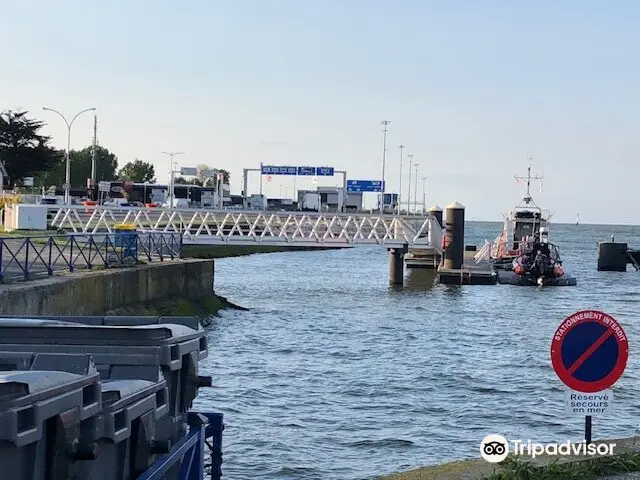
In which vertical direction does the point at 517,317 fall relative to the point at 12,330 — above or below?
below

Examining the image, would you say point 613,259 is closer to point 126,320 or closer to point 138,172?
point 126,320

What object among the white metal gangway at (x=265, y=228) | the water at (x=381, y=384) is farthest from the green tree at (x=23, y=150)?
the water at (x=381, y=384)

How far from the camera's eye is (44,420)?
5.12 m

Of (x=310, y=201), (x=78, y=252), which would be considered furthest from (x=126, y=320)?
(x=310, y=201)

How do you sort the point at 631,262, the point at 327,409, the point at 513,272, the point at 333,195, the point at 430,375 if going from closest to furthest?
1. the point at 327,409
2. the point at 430,375
3. the point at 513,272
4. the point at 631,262
5. the point at 333,195

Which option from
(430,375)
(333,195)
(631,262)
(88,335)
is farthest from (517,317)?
(333,195)

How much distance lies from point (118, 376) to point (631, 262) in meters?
78.9

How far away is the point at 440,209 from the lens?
7369 cm

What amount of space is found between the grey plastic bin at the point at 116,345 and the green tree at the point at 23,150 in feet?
298

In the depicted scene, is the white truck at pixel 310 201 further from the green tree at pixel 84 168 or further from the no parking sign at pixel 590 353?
the no parking sign at pixel 590 353

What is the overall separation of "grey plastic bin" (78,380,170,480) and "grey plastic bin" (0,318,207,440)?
223 mm

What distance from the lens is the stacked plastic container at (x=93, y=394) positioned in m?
5.01

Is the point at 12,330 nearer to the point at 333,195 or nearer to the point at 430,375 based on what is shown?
the point at 430,375

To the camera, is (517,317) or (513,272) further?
(513,272)
